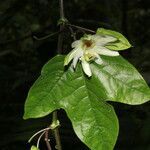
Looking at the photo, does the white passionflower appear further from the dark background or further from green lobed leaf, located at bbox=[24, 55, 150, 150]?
the dark background

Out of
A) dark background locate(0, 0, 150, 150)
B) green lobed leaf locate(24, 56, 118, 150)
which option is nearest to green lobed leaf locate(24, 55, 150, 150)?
green lobed leaf locate(24, 56, 118, 150)

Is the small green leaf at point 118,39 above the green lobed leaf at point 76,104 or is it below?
above

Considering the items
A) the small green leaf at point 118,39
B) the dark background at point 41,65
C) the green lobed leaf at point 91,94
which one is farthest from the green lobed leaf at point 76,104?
the dark background at point 41,65

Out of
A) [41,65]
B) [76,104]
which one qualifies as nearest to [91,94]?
[76,104]

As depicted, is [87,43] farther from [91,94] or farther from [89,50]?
[91,94]

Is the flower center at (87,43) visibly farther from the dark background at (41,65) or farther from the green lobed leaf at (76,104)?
the dark background at (41,65)
